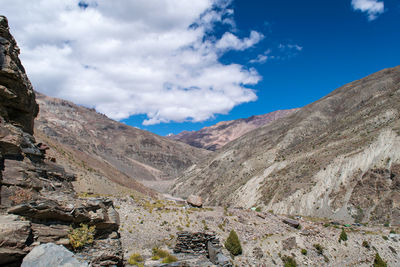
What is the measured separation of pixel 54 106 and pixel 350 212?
210685 millimetres

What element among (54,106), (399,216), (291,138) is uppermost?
(54,106)

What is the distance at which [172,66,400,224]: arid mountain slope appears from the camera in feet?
123

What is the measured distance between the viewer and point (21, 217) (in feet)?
21.5

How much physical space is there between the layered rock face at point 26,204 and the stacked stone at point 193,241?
5.85 m

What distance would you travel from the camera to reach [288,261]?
19.5 metres

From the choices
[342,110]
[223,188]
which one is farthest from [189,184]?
[342,110]

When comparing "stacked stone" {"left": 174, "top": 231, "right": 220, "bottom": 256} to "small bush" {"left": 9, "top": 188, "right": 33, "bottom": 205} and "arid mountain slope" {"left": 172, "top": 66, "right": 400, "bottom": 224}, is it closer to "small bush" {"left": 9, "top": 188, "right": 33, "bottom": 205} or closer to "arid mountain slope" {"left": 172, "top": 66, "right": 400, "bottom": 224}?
"small bush" {"left": 9, "top": 188, "right": 33, "bottom": 205}

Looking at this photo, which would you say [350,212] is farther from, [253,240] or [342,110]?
[342,110]

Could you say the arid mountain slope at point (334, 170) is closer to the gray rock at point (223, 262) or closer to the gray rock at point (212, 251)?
the gray rock at point (212, 251)

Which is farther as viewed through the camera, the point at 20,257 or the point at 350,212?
the point at 350,212

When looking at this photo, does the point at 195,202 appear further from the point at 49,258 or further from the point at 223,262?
the point at 49,258

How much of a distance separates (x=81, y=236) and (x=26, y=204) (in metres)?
1.97

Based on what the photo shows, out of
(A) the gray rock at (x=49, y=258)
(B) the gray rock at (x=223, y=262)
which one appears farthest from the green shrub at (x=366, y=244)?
(A) the gray rock at (x=49, y=258)

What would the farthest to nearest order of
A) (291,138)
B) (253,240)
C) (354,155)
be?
(291,138)
(354,155)
(253,240)
